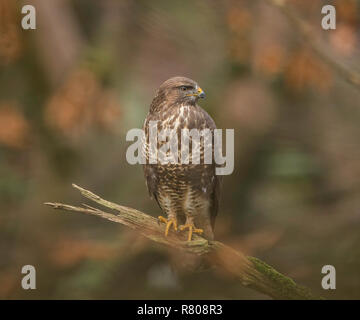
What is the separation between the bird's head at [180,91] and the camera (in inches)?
134

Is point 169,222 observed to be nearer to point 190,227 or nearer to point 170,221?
point 170,221

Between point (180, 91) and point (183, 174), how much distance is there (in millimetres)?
520

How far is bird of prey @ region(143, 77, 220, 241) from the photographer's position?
3443 mm

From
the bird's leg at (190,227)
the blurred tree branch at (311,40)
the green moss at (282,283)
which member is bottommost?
the green moss at (282,283)

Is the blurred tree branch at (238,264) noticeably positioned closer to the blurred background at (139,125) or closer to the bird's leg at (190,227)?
the bird's leg at (190,227)

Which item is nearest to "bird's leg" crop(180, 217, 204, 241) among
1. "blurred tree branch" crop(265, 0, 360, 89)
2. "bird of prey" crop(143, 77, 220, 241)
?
→ "bird of prey" crop(143, 77, 220, 241)

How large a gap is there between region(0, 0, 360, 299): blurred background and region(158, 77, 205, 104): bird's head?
153 cm

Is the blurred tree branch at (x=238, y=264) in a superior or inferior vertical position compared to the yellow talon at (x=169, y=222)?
inferior

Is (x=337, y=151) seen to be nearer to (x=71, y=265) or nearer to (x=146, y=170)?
(x=146, y=170)

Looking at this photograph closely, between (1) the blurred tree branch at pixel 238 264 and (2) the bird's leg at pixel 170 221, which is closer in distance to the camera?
(1) the blurred tree branch at pixel 238 264

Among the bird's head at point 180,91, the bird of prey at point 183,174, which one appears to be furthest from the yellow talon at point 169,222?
the bird's head at point 180,91

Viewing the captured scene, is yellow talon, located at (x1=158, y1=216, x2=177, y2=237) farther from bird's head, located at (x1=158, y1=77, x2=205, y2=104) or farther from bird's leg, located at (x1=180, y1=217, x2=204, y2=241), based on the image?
bird's head, located at (x1=158, y1=77, x2=205, y2=104)

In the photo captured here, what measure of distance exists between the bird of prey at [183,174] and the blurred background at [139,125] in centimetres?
63

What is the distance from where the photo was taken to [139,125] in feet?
22.5
